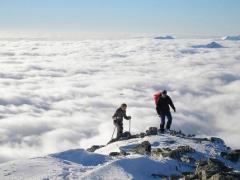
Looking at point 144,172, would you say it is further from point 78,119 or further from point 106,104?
point 106,104

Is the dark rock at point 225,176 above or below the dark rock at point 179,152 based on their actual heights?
above

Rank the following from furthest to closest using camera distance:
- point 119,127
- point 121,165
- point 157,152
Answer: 1. point 119,127
2. point 157,152
3. point 121,165

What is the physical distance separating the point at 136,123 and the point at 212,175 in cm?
10453

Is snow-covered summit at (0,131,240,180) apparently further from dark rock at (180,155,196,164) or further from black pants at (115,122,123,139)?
black pants at (115,122,123,139)

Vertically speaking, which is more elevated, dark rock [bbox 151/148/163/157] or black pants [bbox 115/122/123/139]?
dark rock [bbox 151/148/163/157]

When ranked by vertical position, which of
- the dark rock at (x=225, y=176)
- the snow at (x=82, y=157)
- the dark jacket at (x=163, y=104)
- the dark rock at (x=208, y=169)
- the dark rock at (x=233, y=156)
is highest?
the dark jacket at (x=163, y=104)

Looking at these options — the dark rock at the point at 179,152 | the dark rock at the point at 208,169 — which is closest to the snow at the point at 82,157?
the dark rock at the point at 179,152

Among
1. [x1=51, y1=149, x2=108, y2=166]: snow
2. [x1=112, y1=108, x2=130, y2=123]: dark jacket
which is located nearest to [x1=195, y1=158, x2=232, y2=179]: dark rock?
[x1=51, y1=149, x2=108, y2=166]: snow

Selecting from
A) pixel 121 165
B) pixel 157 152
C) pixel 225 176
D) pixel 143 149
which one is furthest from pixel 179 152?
pixel 225 176

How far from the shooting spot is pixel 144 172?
14562 millimetres

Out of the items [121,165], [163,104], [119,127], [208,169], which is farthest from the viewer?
[119,127]

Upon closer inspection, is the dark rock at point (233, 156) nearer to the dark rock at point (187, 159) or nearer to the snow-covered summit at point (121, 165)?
the snow-covered summit at point (121, 165)

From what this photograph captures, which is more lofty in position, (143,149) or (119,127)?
(143,149)

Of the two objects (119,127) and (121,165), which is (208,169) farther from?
(119,127)
